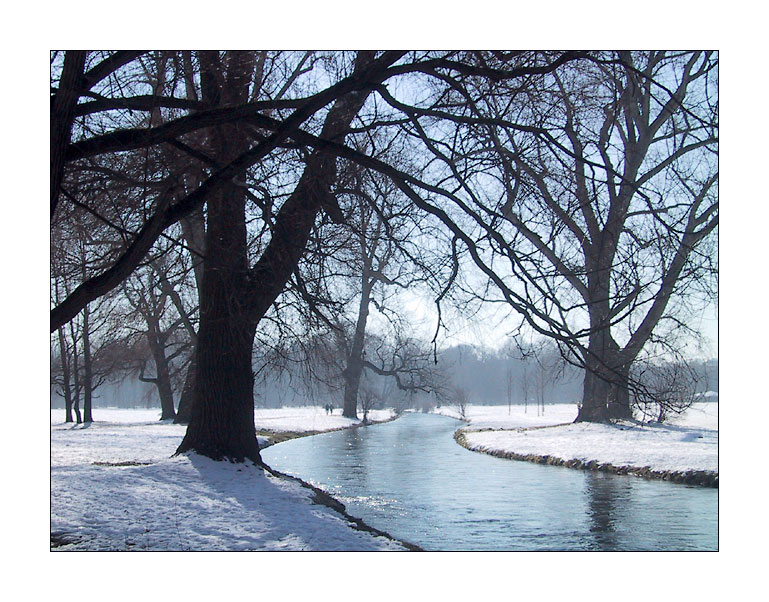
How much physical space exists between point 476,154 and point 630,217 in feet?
5.07

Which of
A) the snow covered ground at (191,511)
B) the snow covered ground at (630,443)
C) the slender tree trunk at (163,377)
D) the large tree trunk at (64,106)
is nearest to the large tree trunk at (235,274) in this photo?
the snow covered ground at (191,511)

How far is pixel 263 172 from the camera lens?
7289 mm

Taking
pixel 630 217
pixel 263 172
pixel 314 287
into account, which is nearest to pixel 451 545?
pixel 314 287

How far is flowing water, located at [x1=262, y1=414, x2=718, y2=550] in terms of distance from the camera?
6.68 meters

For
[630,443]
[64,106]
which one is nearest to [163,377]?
[630,443]

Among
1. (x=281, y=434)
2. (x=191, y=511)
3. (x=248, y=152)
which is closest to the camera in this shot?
(x=248, y=152)

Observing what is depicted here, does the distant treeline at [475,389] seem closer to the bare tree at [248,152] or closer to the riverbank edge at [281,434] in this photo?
the riverbank edge at [281,434]

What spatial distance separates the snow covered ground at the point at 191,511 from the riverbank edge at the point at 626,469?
206 inches

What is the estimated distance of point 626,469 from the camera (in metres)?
11.7

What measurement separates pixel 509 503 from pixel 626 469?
12.6 ft

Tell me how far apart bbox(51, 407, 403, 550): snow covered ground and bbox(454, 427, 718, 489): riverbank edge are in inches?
206

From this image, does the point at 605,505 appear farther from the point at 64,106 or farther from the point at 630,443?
the point at 64,106

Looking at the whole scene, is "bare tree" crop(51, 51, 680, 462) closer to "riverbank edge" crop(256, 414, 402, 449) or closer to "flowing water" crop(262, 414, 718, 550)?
"flowing water" crop(262, 414, 718, 550)
